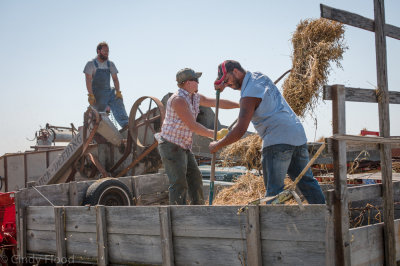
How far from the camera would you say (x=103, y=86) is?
7.47 meters

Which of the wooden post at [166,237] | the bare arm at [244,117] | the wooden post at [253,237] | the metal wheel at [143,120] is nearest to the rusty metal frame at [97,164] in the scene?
the metal wheel at [143,120]

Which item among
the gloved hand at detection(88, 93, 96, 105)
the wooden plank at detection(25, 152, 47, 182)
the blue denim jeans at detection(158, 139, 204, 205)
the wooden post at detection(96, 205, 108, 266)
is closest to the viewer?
the wooden post at detection(96, 205, 108, 266)

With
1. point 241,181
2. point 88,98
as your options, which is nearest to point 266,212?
point 241,181

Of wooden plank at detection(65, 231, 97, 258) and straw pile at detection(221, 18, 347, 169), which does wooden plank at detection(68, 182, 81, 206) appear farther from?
straw pile at detection(221, 18, 347, 169)

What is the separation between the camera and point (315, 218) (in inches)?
91.4

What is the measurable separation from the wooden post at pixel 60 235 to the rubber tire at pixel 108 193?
0.90 metres

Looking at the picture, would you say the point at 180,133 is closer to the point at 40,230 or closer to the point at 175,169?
the point at 175,169

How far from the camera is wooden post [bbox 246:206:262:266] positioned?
2.49 m

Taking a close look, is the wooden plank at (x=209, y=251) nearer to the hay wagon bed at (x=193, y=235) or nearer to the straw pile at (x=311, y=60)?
the hay wagon bed at (x=193, y=235)

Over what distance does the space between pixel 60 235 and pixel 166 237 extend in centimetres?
122

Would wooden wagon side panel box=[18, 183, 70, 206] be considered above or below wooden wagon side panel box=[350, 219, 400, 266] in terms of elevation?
above

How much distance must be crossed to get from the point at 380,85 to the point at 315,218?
1.04 m

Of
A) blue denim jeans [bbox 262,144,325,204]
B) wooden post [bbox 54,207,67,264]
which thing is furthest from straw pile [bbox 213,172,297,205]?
wooden post [bbox 54,207,67,264]

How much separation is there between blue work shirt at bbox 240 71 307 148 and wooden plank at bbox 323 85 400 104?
2.24ft
